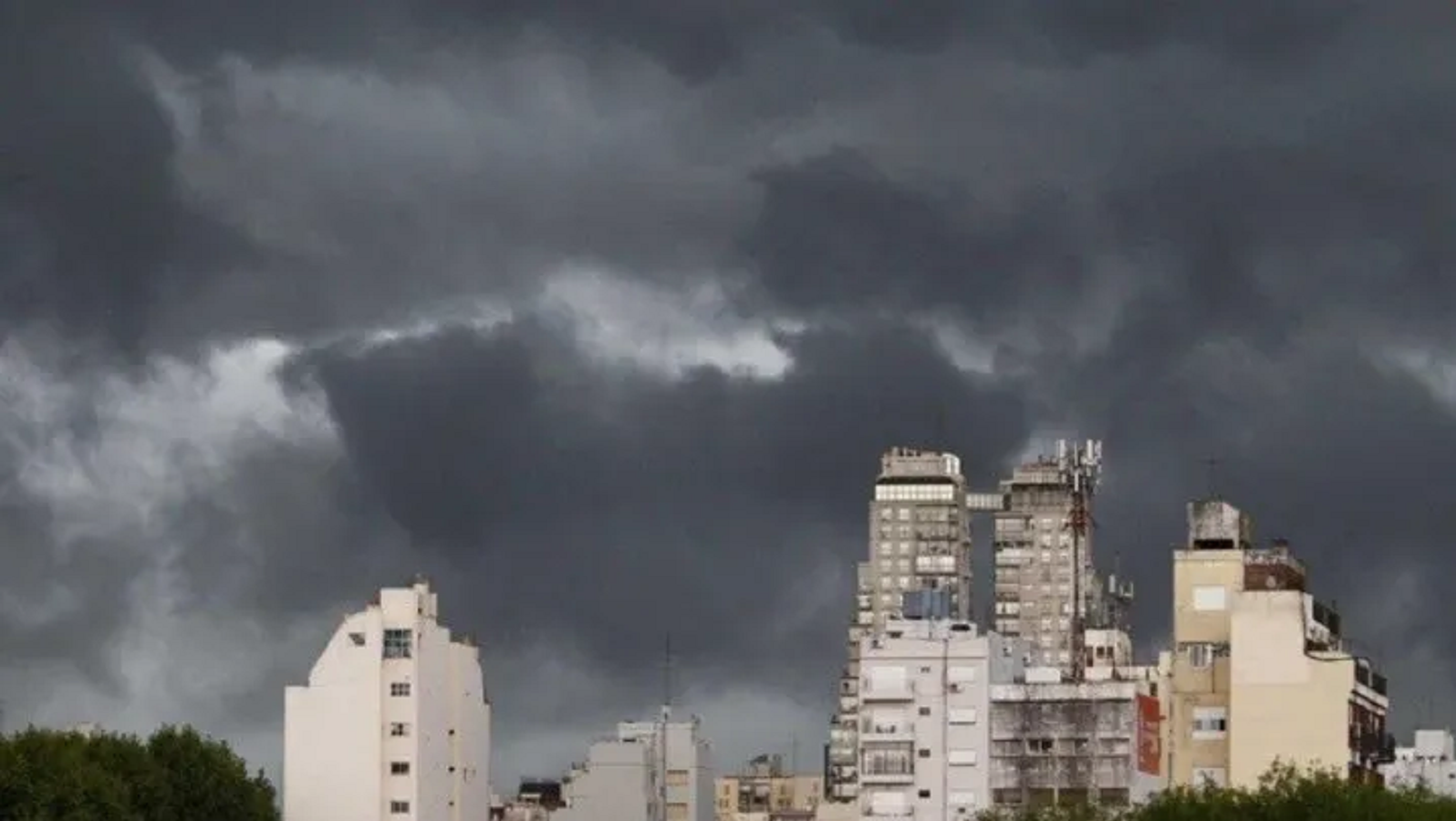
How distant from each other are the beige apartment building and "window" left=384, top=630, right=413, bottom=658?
33512 millimetres

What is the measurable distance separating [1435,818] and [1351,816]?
9.13 ft

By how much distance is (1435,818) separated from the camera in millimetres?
141875

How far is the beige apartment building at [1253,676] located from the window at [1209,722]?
4 centimetres

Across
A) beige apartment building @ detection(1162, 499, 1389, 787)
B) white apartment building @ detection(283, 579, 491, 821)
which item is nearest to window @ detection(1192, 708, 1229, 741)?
beige apartment building @ detection(1162, 499, 1389, 787)

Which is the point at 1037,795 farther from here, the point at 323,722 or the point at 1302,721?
the point at 323,722

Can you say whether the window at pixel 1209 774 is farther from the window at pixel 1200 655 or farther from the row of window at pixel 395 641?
the row of window at pixel 395 641

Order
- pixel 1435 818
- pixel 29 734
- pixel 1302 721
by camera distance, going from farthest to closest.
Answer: pixel 1302 721
pixel 29 734
pixel 1435 818

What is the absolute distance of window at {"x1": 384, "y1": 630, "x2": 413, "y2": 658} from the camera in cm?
19488

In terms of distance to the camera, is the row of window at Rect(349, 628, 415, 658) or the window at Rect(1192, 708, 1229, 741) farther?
the row of window at Rect(349, 628, 415, 658)

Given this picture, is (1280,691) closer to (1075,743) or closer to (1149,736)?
(1149,736)

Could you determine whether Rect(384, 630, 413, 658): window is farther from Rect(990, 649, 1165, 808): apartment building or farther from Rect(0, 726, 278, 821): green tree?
Rect(990, 649, 1165, 808): apartment building

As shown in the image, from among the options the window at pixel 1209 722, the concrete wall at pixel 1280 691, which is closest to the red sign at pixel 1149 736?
the window at pixel 1209 722

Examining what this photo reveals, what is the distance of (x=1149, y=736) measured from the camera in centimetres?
19712

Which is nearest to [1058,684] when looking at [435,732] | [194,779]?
[435,732]
